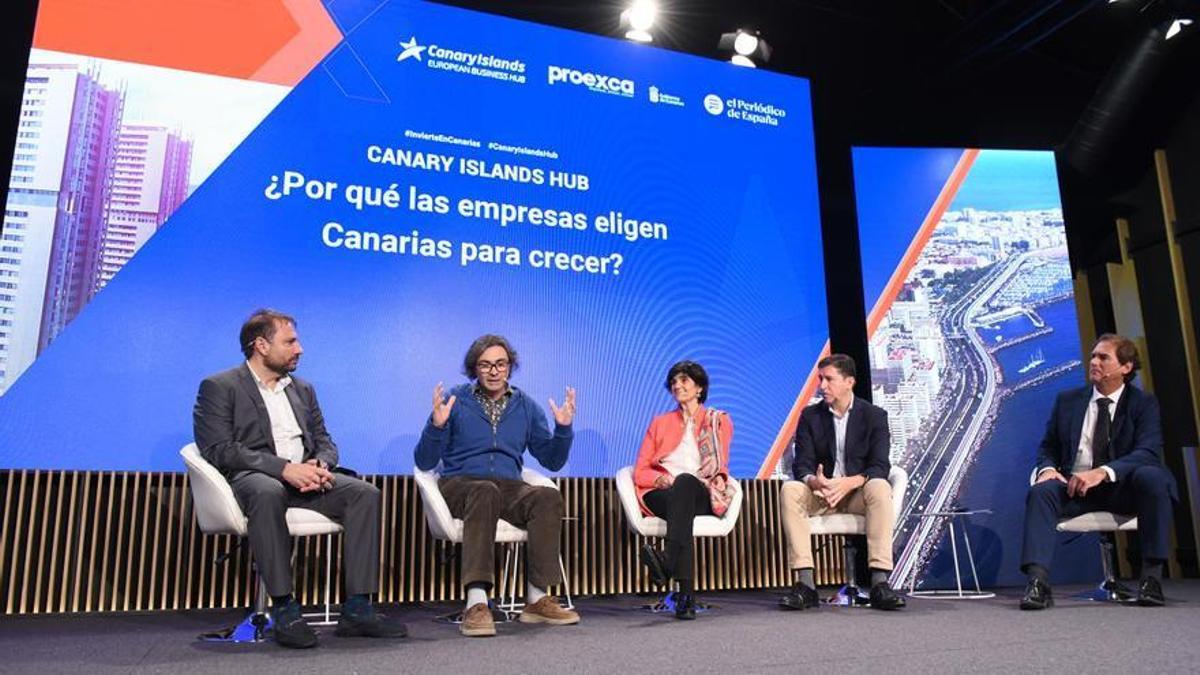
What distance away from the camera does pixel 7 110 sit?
4.16 m

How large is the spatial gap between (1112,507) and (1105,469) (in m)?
0.22

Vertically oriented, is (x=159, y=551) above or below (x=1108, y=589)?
above

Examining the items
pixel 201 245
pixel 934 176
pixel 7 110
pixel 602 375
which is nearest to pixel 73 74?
pixel 7 110

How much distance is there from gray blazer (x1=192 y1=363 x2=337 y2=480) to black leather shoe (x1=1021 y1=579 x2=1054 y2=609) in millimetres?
2758

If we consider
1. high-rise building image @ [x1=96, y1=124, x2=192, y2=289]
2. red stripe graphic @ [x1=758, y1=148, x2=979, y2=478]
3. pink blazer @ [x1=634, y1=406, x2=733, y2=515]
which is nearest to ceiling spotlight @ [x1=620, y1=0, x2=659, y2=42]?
red stripe graphic @ [x1=758, y1=148, x2=979, y2=478]

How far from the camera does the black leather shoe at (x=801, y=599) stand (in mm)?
3873

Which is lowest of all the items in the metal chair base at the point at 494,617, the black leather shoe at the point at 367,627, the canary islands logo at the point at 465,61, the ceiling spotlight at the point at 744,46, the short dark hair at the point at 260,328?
the metal chair base at the point at 494,617

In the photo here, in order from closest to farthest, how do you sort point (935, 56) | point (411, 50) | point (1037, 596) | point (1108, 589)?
1. point (1037, 596)
2. point (1108, 589)
3. point (411, 50)
4. point (935, 56)

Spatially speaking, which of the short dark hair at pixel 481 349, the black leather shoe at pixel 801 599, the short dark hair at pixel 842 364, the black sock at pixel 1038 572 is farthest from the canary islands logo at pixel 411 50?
the black sock at pixel 1038 572

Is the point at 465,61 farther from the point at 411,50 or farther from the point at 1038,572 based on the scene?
the point at 1038,572

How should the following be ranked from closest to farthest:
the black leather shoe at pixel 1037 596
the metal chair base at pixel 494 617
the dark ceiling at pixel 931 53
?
the metal chair base at pixel 494 617 → the black leather shoe at pixel 1037 596 → the dark ceiling at pixel 931 53

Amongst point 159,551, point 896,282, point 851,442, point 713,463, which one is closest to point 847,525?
point 851,442

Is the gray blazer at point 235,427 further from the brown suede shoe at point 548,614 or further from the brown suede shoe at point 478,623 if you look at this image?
→ the brown suede shoe at point 548,614

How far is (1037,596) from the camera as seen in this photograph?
12.1 ft
